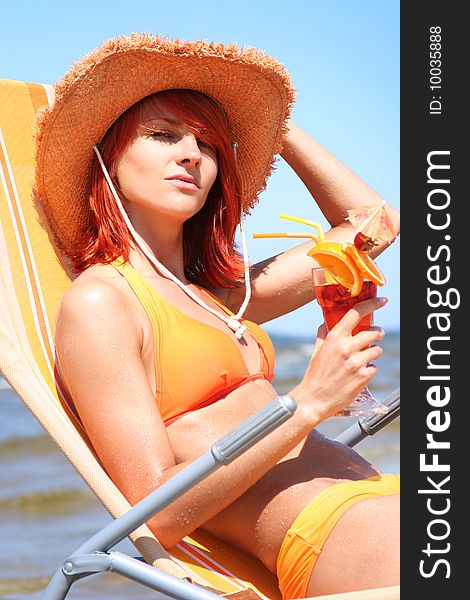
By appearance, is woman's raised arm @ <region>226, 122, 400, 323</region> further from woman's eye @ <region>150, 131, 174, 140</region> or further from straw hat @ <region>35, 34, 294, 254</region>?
woman's eye @ <region>150, 131, 174, 140</region>

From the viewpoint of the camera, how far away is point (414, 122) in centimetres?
212

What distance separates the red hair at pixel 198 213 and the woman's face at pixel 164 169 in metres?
0.03

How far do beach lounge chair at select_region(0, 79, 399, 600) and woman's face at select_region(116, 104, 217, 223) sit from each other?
36 centimetres

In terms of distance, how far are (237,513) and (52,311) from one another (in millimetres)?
774

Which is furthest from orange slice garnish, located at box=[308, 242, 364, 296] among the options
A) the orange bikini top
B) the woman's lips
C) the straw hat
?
the straw hat

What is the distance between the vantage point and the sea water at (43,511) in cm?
488

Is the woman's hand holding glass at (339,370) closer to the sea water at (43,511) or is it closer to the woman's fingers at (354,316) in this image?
the woman's fingers at (354,316)

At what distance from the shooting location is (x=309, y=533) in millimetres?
2178

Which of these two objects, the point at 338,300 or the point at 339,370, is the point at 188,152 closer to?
the point at 338,300

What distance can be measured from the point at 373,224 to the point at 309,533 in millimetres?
661

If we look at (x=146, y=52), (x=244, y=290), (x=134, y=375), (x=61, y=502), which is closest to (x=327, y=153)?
(x=244, y=290)

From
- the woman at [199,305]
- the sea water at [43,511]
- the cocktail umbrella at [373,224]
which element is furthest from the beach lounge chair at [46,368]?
the sea water at [43,511]

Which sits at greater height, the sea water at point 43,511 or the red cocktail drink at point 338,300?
the red cocktail drink at point 338,300

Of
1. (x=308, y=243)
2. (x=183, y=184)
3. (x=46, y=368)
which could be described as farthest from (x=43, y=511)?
(x=183, y=184)
